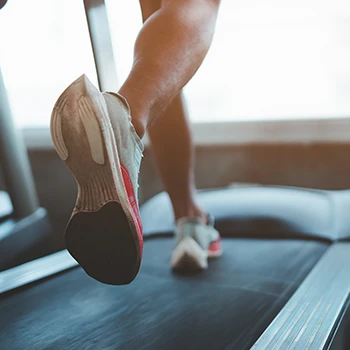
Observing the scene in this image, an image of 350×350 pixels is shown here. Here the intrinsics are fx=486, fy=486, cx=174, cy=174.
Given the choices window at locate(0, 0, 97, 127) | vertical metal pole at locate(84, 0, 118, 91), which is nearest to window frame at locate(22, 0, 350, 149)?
vertical metal pole at locate(84, 0, 118, 91)

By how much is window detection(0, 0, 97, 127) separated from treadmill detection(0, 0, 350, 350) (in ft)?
1.38

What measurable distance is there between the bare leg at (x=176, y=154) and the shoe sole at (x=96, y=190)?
0.56 meters

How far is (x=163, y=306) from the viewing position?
1.13 metres

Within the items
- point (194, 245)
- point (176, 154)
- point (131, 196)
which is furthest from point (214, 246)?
point (131, 196)

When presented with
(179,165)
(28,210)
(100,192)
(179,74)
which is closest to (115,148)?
(100,192)

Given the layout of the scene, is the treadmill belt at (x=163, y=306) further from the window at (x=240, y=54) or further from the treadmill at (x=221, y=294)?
the window at (x=240, y=54)

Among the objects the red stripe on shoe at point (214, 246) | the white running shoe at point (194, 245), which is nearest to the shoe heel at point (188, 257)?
the white running shoe at point (194, 245)

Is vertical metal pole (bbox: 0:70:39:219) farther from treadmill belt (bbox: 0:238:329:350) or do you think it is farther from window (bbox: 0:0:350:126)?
treadmill belt (bbox: 0:238:329:350)

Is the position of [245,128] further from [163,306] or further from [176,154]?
[163,306]

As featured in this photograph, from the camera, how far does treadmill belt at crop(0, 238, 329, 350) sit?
0.97 m

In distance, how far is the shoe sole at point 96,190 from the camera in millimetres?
745

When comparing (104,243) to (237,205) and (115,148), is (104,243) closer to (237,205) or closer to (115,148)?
(115,148)

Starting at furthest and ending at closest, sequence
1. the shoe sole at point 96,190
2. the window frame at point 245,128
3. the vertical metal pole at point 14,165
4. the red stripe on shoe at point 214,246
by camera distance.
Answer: the vertical metal pole at point 14,165 < the window frame at point 245,128 < the red stripe on shoe at point 214,246 < the shoe sole at point 96,190

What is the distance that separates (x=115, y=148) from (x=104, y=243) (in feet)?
0.55
